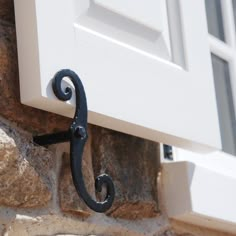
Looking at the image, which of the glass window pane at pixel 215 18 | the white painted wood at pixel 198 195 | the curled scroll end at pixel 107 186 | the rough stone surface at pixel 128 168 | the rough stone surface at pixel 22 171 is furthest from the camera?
the glass window pane at pixel 215 18

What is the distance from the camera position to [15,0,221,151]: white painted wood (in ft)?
3.98

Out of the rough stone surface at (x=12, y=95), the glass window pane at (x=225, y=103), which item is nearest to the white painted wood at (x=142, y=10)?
the rough stone surface at (x=12, y=95)

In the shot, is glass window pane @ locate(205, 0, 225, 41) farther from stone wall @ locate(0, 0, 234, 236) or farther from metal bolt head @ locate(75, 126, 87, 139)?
metal bolt head @ locate(75, 126, 87, 139)

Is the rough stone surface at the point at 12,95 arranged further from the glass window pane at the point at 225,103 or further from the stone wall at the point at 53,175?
the glass window pane at the point at 225,103

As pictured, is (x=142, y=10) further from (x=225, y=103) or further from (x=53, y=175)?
(x=225, y=103)

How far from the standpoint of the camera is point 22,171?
1.19m

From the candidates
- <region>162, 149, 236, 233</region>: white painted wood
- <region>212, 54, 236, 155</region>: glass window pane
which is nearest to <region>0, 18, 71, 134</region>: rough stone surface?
<region>162, 149, 236, 233</region>: white painted wood

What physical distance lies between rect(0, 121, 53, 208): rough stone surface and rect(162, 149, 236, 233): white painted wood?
324 millimetres

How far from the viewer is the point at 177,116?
1.41m

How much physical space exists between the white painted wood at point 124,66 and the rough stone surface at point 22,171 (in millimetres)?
60

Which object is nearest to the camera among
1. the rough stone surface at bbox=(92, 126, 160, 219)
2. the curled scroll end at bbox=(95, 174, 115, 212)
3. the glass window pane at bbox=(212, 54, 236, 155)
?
the curled scroll end at bbox=(95, 174, 115, 212)

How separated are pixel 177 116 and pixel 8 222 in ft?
1.21

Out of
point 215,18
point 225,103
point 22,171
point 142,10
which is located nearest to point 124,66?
point 142,10

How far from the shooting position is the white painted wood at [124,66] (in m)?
1.21
